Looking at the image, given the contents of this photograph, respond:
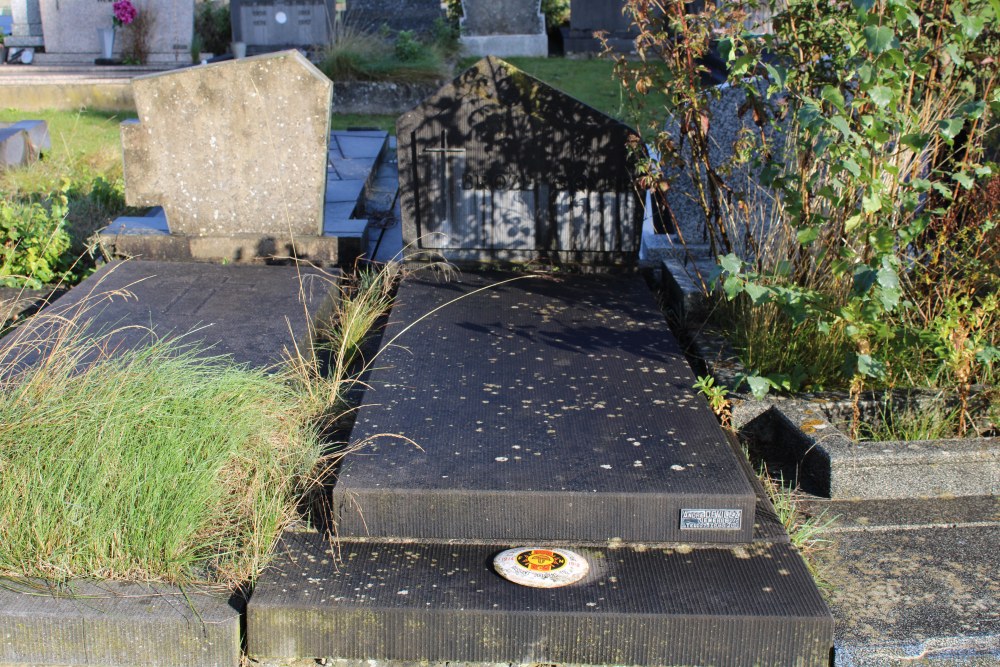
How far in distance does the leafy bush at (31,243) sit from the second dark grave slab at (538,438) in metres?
2.14

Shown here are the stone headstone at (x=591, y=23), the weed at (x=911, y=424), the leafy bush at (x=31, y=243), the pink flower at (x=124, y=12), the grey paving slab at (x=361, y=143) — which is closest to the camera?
the weed at (x=911, y=424)

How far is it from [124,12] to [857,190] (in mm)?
11967

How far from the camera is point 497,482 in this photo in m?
3.03

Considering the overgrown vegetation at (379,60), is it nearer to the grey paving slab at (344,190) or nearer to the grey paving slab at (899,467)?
the grey paving slab at (344,190)

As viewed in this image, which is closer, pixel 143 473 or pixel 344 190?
pixel 143 473

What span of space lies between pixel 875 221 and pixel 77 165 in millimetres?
6275

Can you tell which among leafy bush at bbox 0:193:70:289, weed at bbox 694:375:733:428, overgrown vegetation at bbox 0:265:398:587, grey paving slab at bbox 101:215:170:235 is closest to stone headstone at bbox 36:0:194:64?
grey paving slab at bbox 101:215:170:235

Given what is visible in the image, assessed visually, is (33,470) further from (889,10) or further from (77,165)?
(77,165)

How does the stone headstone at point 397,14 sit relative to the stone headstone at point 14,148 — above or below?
above

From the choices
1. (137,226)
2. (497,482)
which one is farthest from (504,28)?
(497,482)

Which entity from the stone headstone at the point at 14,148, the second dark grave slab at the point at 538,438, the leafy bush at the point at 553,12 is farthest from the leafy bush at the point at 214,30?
the second dark grave slab at the point at 538,438

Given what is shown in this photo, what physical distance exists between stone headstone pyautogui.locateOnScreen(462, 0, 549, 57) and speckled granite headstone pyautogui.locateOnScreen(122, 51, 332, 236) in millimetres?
11937

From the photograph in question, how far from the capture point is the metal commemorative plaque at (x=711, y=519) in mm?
2975

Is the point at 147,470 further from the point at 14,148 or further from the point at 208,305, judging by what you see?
the point at 14,148
